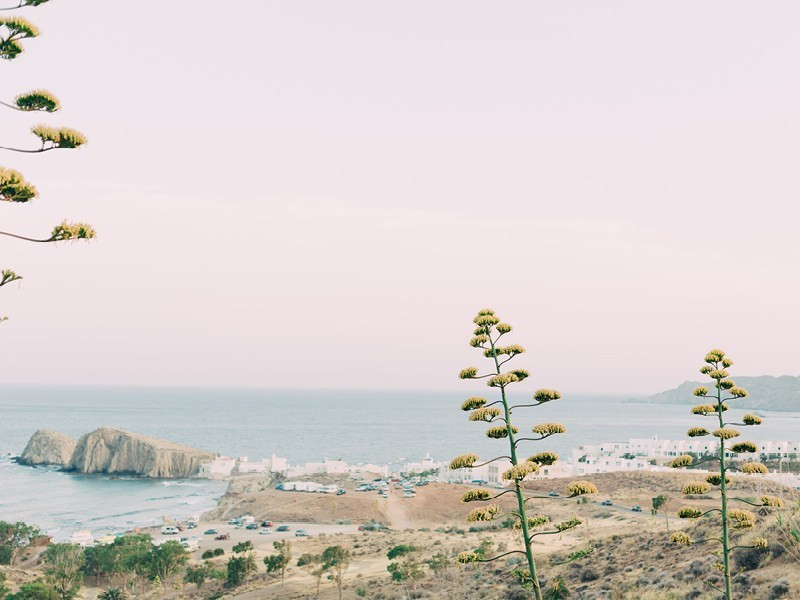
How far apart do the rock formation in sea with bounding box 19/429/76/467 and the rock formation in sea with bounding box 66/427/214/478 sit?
24.7 ft

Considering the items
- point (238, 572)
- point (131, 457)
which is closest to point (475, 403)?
point (238, 572)

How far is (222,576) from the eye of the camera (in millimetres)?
48125

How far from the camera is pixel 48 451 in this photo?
15238 cm

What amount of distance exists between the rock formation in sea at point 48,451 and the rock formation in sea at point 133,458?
296 inches

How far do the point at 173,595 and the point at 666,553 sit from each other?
112ft

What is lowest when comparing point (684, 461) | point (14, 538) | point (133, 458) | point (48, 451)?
point (133, 458)

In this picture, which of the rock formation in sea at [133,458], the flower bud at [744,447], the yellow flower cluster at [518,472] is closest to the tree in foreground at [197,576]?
the yellow flower cluster at [518,472]

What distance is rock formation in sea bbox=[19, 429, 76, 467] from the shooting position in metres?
151

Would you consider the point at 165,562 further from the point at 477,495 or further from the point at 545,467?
the point at 545,467

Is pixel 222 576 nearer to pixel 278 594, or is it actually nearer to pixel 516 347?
pixel 278 594

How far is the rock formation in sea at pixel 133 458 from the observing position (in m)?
141

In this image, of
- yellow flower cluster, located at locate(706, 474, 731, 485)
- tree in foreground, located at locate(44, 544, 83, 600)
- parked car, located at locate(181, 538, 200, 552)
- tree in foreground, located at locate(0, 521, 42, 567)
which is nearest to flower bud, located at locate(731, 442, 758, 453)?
yellow flower cluster, located at locate(706, 474, 731, 485)

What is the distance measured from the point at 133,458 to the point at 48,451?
2604 cm

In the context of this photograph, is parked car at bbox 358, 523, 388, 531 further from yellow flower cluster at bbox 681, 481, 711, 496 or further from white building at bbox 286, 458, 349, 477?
yellow flower cluster at bbox 681, 481, 711, 496
